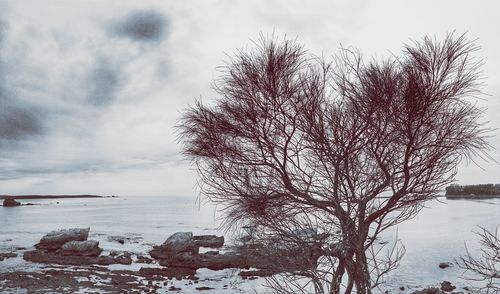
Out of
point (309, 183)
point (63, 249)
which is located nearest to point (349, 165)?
point (309, 183)

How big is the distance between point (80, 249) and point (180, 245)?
761cm

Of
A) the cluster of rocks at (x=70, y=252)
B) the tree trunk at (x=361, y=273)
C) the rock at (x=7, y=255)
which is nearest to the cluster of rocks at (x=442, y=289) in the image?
the tree trunk at (x=361, y=273)

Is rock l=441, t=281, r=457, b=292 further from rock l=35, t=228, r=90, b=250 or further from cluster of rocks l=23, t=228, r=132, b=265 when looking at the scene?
rock l=35, t=228, r=90, b=250

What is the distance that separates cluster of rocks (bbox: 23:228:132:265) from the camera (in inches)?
1055

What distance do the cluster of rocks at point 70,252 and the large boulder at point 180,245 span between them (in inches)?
112

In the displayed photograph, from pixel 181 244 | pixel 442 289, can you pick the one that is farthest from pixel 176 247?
pixel 442 289

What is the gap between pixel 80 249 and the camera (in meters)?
29.6

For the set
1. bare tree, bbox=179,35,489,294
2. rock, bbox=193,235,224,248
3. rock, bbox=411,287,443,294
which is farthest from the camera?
rock, bbox=193,235,224,248

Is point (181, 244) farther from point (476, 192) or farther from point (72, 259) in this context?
point (476, 192)

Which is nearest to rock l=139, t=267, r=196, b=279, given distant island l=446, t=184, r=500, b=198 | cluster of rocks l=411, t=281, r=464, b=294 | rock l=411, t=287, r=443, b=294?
rock l=411, t=287, r=443, b=294

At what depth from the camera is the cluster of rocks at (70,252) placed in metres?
26.8

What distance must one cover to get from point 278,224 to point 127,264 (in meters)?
23.2

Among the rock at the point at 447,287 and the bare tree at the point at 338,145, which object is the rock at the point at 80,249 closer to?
the rock at the point at 447,287

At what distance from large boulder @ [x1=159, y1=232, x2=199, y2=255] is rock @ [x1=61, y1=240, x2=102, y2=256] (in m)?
4.98
